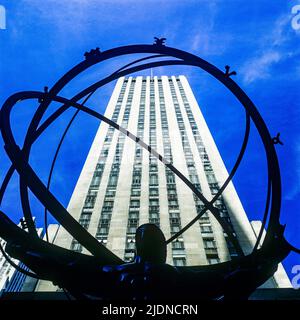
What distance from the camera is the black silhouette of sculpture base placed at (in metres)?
3.63

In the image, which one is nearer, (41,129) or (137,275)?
(137,275)

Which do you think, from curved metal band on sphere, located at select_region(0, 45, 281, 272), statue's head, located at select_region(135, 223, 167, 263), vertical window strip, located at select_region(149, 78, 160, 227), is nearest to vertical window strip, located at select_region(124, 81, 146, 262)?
vertical window strip, located at select_region(149, 78, 160, 227)

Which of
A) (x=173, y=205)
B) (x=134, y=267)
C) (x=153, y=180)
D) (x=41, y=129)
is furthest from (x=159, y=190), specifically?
(x=134, y=267)

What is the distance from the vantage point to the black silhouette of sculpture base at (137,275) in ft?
11.9

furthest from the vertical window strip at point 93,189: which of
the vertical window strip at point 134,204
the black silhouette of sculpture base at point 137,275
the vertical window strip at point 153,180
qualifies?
the black silhouette of sculpture base at point 137,275

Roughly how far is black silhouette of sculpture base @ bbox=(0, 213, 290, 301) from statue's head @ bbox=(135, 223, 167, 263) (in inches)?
1.7

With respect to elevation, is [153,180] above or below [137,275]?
above

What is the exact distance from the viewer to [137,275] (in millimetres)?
3766

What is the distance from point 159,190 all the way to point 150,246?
78.7 ft

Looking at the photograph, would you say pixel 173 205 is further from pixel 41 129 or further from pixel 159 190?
pixel 41 129

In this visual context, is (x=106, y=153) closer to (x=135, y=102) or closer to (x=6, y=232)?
(x=135, y=102)

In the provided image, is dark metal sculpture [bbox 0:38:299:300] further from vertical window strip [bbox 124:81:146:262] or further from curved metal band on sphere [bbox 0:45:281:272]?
vertical window strip [bbox 124:81:146:262]
